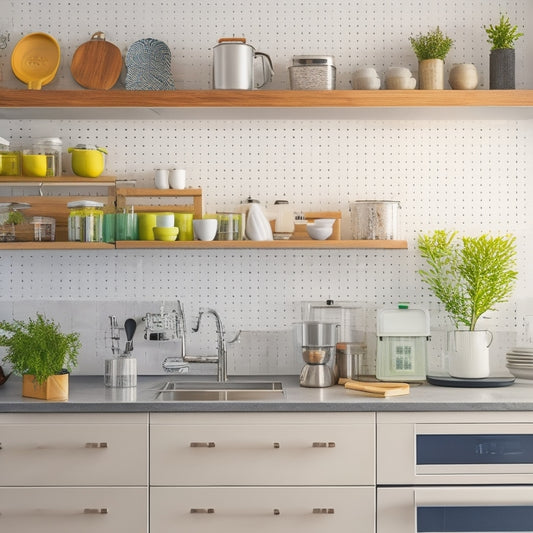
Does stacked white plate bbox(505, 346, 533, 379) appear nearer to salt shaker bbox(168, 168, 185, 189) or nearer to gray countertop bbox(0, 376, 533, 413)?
gray countertop bbox(0, 376, 533, 413)

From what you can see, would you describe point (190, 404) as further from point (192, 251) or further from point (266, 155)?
point (266, 155)

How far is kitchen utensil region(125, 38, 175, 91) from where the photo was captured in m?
3.53

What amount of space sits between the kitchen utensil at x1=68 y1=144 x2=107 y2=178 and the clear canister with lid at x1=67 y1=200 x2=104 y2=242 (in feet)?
0.56

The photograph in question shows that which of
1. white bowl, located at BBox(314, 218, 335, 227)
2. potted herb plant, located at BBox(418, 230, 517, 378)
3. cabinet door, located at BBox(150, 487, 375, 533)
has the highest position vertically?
white bowl, located at BBox(314, 218, 335, 227)

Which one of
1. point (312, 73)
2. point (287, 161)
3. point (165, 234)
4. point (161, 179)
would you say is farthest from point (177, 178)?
point (312, 73)

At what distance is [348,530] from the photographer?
2.89 metres

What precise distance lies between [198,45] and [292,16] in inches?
17.3

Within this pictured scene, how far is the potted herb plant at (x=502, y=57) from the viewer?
11.3 feet

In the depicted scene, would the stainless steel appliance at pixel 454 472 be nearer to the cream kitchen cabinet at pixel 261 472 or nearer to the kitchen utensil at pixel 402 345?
the cream kitchen cabinet at pixel 261 472

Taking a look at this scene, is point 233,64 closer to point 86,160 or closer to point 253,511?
point 86,160

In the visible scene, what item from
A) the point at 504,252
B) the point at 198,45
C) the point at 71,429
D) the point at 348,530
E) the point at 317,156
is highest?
the point at 198,45

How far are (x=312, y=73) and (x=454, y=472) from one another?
169 cm

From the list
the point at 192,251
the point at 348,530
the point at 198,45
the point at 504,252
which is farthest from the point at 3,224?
the point at 504,252

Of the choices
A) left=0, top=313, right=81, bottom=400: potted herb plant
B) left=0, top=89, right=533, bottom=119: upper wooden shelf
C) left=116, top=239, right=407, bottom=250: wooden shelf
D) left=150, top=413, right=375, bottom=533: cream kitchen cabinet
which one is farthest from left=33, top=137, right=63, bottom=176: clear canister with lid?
left=150, top=413, right=375, bottom=533: cream kitchen cabinet
